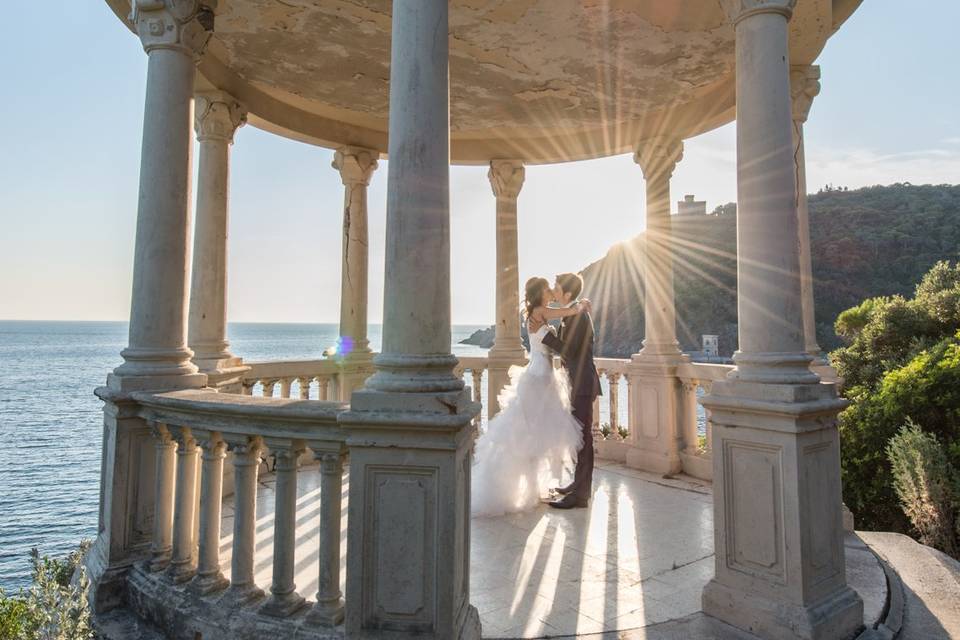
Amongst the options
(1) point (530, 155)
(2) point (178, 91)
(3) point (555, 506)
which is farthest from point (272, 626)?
(1) point (530, 155)

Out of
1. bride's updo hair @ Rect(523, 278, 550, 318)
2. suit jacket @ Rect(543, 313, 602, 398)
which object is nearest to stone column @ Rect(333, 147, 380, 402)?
bride's updo hair @ Rect(523, 278, 550, 318)

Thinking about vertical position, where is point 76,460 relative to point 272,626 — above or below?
below

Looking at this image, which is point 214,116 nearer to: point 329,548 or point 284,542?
point 284,542

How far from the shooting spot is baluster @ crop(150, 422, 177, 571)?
5246mm

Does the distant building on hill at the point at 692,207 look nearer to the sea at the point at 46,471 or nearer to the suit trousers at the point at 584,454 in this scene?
the sea at the point at 46,471

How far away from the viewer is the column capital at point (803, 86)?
8.28 metres

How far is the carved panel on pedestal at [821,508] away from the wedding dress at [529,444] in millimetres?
3753

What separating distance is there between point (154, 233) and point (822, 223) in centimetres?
9031

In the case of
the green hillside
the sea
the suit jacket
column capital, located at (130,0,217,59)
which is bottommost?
the sea

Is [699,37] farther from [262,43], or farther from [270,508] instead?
[270,508]

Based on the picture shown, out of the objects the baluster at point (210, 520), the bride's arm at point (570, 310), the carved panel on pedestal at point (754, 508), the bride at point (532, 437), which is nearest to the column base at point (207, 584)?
the baluster at point (210, 520)

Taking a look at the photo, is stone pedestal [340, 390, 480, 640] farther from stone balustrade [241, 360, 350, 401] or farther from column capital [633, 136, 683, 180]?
column capital [633, 136, 683, 180]

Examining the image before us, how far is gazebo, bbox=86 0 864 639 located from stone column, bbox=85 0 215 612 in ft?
0.07

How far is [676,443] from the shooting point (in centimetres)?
1030
